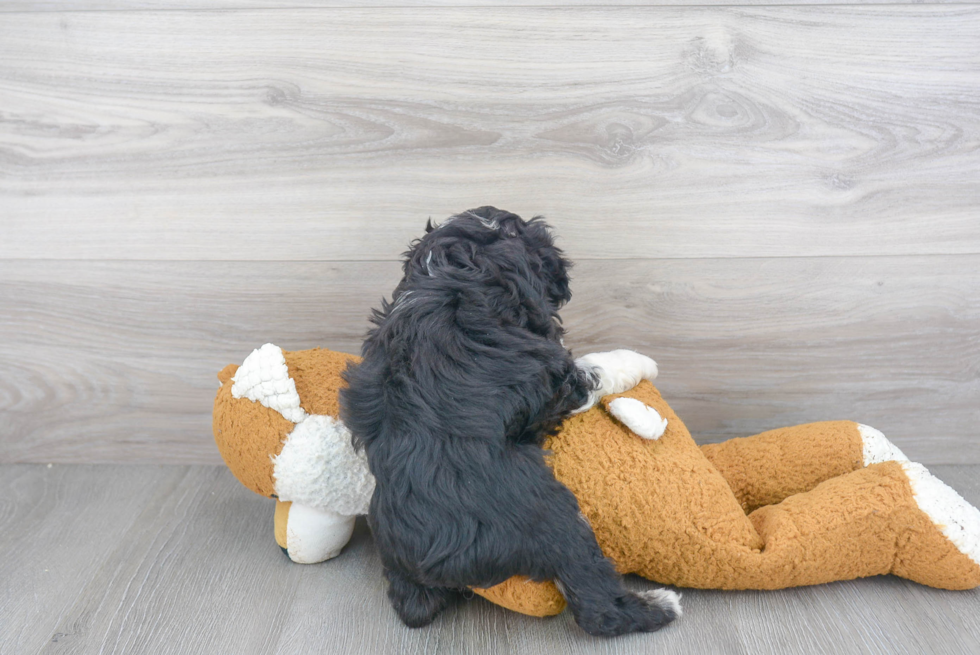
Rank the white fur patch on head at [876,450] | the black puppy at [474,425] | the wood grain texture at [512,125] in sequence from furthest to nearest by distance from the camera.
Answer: the wood grain texture at [512,125] < the white fur patch on head at [876,450] < the black puppy at [474,425]

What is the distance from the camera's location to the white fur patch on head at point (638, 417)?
3.07ft

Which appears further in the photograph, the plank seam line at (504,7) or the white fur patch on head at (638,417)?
the plank seam line at (504,7)

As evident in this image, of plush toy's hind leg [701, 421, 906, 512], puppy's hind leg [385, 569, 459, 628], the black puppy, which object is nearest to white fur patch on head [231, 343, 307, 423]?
the black puppy

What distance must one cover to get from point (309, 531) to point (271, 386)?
24cm

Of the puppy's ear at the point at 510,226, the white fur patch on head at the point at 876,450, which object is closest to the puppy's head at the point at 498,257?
the puppy's ear at the point at 510,226

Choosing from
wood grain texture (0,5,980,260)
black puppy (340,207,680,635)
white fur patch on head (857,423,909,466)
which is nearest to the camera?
black puppy (340,207,680,635)

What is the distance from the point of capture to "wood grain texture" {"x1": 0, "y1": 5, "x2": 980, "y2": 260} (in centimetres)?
117

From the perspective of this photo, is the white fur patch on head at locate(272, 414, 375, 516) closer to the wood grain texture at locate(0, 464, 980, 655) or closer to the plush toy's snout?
the plush toy's snout

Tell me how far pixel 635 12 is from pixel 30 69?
105 centimetres

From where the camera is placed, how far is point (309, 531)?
1.06 metres

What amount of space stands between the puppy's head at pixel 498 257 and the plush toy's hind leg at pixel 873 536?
424 mm

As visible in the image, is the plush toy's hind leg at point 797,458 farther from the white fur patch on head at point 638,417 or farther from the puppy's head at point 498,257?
the puppy's head at point 498,257

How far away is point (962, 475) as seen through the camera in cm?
130

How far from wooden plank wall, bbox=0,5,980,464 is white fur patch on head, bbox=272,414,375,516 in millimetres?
343
